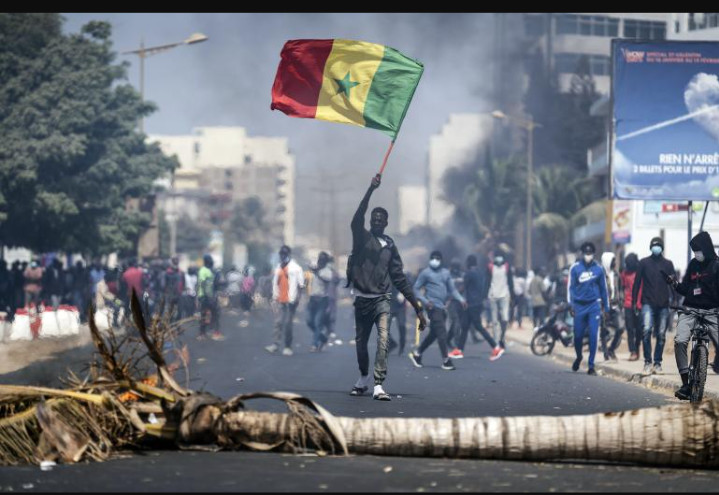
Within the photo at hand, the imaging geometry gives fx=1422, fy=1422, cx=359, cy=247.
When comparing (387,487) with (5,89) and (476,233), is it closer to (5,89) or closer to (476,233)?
(5,89)

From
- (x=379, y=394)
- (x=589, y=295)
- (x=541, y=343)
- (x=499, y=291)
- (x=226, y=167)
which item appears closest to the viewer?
(x=379, y=394)

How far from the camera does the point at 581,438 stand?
26.7 ft

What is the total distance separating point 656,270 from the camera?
18.0 meters

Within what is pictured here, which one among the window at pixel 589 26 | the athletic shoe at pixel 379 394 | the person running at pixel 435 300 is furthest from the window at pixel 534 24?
the athletic shoe at pixel 379 394

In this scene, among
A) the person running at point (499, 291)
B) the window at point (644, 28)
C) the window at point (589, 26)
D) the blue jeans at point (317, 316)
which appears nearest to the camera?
the blue jeans at point (317, 316)

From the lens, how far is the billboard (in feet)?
73.7

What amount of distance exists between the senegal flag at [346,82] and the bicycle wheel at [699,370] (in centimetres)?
361

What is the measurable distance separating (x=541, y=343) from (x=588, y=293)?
20.8 ft

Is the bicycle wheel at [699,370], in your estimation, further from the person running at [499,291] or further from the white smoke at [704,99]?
the person running at [499,291]

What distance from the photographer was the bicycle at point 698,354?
13086mm

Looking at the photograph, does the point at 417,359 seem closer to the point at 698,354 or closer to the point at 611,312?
the point at 611,312

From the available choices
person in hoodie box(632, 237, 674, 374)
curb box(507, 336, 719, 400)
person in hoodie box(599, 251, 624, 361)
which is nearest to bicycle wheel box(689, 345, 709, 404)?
curb box(507, 336, 719, 400)

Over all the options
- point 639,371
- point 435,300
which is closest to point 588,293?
point 639,371

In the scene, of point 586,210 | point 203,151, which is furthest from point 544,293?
point 203,151
